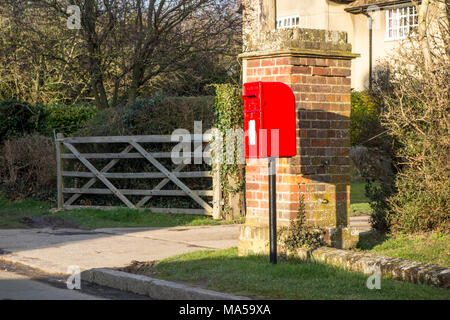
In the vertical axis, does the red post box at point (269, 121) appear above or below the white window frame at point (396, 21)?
below

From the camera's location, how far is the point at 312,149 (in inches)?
317

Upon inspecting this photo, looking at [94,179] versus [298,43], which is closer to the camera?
[298,43]

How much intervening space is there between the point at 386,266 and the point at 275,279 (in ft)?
3.83

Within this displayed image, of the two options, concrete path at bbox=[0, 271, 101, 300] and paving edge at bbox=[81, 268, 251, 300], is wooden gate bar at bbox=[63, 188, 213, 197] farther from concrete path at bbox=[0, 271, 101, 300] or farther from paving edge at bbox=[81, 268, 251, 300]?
concrete path at bbox=[0, 271, 101, 300]

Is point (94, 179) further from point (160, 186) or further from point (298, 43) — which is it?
point (298, 43)

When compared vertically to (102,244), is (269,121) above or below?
above

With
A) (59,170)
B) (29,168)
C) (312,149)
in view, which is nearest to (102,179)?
(59,170)

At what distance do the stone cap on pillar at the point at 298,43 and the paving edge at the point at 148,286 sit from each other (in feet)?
9.99

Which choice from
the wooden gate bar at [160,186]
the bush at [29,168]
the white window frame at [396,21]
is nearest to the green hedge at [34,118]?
the bush at [29,168]

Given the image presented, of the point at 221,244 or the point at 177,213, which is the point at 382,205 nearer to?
the point at 221,244

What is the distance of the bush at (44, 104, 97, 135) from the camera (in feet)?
65.1

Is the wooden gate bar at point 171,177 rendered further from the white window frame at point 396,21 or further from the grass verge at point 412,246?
the white window frame at point 396,21

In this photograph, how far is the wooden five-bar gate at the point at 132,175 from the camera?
13.2 meters

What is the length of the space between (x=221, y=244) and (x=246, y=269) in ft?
9.04
